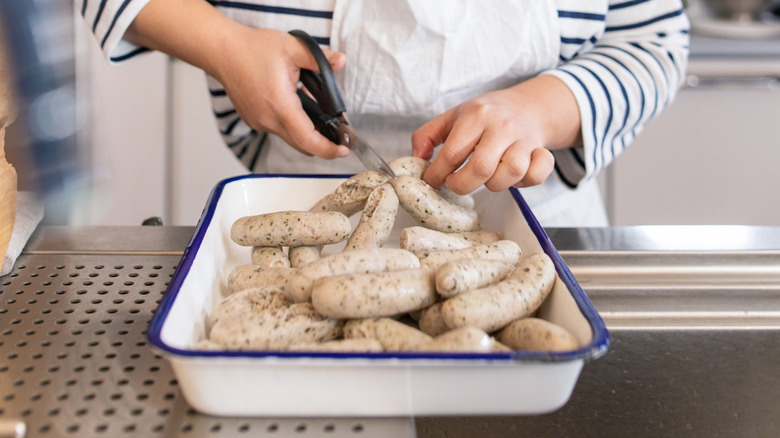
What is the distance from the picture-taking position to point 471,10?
1.15 metres

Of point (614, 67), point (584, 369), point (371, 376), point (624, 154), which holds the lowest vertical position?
point (624, 154)

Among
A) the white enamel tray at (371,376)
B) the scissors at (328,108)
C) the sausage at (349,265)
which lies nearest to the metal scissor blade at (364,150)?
the scissors at (328,108)

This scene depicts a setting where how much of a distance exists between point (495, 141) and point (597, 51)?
0.44 m

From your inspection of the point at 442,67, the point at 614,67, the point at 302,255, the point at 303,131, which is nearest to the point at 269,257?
the point at 302,255

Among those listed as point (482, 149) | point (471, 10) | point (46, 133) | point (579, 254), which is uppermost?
point (471, 10)

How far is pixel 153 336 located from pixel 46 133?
1.63 m

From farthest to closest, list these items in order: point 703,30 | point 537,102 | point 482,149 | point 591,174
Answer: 1. point 703,30
2. point 591,174
3. point 537,102
4. point 482,149

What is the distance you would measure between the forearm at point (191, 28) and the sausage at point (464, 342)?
65 cm

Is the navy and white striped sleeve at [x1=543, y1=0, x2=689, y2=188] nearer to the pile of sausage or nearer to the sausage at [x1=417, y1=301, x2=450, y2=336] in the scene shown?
the pile of sausage

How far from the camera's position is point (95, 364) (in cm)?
67

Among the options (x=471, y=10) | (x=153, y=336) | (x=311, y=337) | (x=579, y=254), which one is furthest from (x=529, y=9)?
(x=153, y=336)

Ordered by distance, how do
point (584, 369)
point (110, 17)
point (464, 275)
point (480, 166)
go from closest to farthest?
point (464, 275) < point (584, 369) < point (480, 166) < point (110, 17)

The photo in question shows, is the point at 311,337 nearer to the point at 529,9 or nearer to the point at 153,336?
the point at 153,336

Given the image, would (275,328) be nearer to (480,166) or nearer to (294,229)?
(294,229)
